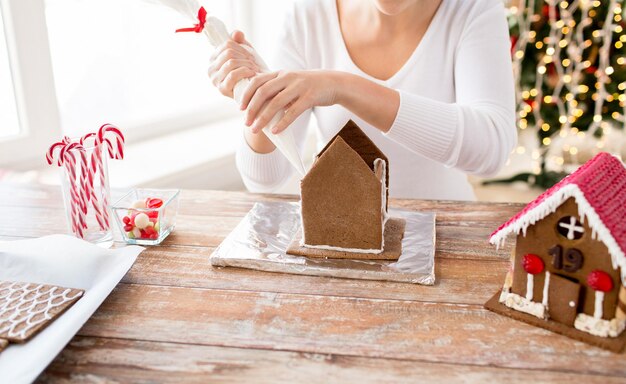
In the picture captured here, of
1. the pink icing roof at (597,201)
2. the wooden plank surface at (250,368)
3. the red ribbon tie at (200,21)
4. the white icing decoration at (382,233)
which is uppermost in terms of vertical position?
the red ribbon tie at (200,21)

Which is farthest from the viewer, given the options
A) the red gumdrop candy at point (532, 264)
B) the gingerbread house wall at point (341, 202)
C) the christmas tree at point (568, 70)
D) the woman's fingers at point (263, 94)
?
the christmas tree at point (568, 70)

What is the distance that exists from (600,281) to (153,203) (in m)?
0.71

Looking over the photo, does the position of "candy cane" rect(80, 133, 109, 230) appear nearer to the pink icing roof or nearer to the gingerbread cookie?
the gingerbread cookie

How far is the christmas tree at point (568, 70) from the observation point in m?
2.69

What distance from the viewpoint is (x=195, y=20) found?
1.04 m

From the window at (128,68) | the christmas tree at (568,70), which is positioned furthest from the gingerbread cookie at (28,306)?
the christmas tree at (568,70)

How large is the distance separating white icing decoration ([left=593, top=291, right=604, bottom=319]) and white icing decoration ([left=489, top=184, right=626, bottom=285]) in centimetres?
3

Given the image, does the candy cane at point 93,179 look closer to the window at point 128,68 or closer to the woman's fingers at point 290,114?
the woman's fingers at point 290,114

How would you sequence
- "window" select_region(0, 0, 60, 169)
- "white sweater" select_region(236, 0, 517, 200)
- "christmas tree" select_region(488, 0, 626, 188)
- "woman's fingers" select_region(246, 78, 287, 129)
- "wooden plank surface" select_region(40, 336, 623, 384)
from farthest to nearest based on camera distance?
"christmas tree" select_region(488, 0, 626, 188)
"window" select_region(0, 0, 60, 169)
"white sweater" select_region(236, 0, 517, 200)
"woman's fingers" select_region(246, 78, 287, 129)
"wooden plank surface" select_region(40, 336, 623, 384)

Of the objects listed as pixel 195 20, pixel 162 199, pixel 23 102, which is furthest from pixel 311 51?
pixel 23 102

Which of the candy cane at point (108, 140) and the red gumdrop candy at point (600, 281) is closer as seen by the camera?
the red gumdrop candy at point (600, 281)

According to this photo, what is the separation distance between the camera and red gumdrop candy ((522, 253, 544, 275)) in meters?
0.75

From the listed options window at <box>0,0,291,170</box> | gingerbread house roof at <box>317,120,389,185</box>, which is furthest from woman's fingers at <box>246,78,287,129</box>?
window at <box>0,0,291,170</box>

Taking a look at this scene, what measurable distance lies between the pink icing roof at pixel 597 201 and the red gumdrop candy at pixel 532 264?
1.5 inches
